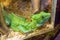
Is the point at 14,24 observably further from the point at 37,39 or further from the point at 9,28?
the point at 37,39

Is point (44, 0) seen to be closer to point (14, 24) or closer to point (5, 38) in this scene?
point (14, 24)

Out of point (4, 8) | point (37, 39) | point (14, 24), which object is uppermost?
point (4, 8)

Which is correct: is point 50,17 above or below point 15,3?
below

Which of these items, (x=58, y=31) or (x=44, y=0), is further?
(x=58, y=31)

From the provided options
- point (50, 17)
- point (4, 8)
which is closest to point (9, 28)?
point (4, 8)

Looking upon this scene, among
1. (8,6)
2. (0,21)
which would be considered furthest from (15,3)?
(0,21)

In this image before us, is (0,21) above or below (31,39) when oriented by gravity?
above
